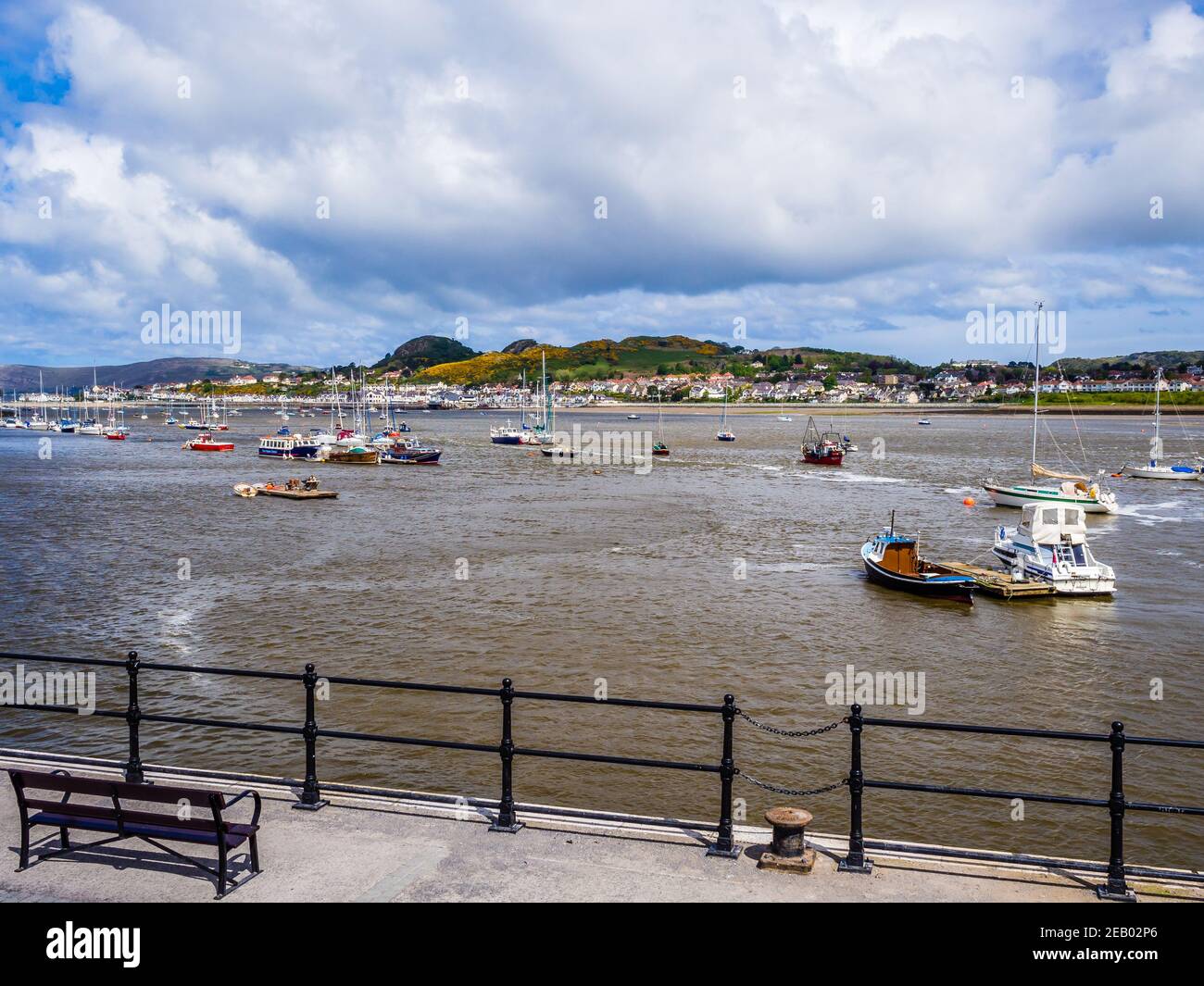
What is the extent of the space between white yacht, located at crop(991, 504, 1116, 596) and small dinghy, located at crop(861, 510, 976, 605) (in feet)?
10.3

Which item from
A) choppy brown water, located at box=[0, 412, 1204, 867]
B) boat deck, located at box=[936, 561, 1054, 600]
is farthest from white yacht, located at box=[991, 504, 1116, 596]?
choppy brown water, located at box=[0, 412, 1204, 867]

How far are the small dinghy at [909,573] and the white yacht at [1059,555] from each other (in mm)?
3137

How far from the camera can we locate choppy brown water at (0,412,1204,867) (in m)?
16.3

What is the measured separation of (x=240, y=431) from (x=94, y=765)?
175163 millimetres

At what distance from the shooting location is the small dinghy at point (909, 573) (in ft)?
103

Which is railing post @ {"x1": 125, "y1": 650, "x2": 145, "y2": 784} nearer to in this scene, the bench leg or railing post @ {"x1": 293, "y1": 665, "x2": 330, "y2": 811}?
railing post @ {"x1": 293, "y1": 665, "x2": 330, "y2": 811}

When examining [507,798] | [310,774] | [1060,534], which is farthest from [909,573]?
[310,774]

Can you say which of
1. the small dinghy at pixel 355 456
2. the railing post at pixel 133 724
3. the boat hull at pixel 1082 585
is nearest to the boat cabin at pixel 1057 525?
the boat hull at pixel 1082 585

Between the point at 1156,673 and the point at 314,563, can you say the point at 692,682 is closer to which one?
the point at 1156,673

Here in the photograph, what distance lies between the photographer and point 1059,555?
33312mm

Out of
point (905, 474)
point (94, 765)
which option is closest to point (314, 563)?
point (94, 765)

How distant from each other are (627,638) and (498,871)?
18.5 metres

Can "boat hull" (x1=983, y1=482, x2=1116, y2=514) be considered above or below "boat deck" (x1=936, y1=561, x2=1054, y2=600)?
above

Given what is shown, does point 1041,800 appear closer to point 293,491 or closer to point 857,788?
point 857,788
